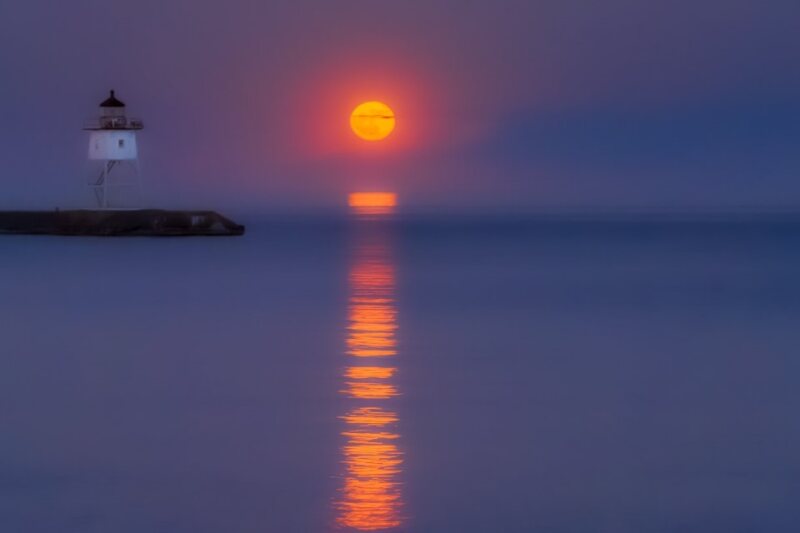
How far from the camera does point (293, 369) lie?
42.4 feet

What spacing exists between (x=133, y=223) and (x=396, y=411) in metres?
39.4

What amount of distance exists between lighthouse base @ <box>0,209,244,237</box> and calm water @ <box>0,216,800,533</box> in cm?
2463

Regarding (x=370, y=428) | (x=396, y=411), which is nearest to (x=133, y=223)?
(x=396, y=411)

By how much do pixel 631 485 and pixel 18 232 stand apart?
153 feet

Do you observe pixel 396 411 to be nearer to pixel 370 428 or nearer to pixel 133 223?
pixel 370 428

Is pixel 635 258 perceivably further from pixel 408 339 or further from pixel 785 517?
pixel 785 517

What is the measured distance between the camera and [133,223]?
4800 cm

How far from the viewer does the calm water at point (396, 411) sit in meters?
7.29

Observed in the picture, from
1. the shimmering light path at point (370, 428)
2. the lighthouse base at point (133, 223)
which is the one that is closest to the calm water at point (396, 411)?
the shimmering light path at point (370, 428)

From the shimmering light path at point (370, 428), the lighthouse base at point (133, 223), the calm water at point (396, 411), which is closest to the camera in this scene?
the shimmering light path at point (370, 428)

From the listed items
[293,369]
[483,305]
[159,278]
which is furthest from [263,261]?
[293,369]

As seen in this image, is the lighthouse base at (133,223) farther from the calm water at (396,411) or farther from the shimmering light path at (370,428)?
the shimmering light path at (370,428)

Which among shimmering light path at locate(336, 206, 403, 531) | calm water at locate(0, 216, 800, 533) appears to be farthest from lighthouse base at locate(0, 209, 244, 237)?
shimmering light path at locate(336, 206, 403, 531)

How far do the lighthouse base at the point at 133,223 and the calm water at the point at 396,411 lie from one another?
24633mm
